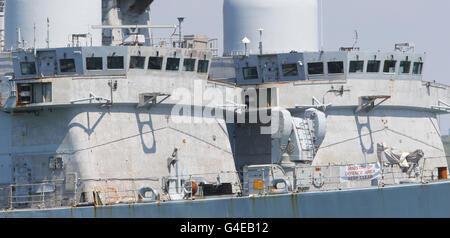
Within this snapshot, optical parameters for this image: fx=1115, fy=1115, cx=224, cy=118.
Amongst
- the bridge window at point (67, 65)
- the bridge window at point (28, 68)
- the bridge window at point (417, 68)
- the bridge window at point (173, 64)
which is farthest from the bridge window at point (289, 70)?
the bridge window at point (28, 68)

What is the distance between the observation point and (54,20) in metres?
46.5

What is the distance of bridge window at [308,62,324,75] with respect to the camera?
50.8 metres

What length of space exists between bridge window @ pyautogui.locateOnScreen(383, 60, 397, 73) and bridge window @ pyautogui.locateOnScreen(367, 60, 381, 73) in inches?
14.9

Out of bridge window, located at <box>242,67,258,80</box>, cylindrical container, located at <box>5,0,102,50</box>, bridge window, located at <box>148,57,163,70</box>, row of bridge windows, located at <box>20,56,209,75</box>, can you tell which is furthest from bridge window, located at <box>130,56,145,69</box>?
bridge window, located at <box>242,67,258,80</box>

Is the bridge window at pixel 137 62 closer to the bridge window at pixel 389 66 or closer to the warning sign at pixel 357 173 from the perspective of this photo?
the warning sign at pixel 357 173

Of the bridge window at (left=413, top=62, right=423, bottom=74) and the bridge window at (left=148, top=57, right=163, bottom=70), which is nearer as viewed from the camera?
the bridge window at (left=148, top=57, right=163, bottom=70)

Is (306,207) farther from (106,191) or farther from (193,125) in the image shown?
(193,125)

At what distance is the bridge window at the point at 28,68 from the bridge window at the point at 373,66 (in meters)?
15.9

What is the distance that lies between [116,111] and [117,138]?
106 centimetres

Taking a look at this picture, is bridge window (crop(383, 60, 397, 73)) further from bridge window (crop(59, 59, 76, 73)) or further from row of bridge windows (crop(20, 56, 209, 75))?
bridge window (crop(59, 59, 76, 73))

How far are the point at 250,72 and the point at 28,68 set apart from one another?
12.4m

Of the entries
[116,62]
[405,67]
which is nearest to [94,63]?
[116,62]

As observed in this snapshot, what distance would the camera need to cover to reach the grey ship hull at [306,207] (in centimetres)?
3453
